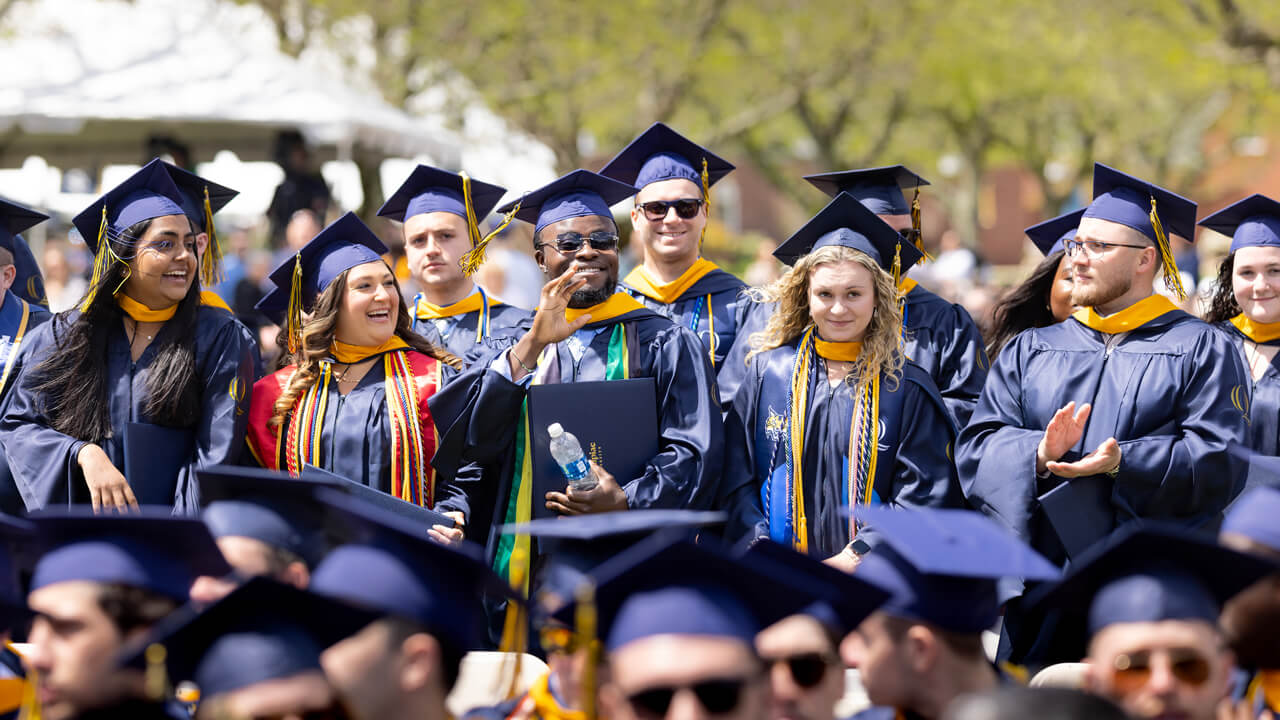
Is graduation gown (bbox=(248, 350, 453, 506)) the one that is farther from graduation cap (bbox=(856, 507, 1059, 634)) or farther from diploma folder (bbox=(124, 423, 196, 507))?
graduation cap (bbox=(856, 507, 1059, 634))

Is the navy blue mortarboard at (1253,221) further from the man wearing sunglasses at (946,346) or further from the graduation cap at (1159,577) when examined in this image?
the graduation cap at (1159,577)

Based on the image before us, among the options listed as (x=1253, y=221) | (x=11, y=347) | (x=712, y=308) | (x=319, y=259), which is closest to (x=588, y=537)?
(x=319, y=259)

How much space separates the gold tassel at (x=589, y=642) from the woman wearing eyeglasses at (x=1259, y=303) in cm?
346

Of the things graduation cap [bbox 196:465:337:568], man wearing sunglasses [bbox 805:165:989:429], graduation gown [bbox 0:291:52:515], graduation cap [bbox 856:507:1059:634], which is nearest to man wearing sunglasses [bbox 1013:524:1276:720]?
graduation cap [bbox 856:507:1059:634]

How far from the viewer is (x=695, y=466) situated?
185 inches

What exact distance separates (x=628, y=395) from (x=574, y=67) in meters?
14.9

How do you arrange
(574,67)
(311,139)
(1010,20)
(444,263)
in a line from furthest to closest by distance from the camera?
(1010,20) < (574,67) < (311,139) < (444,263)

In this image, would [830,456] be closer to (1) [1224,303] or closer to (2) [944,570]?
(2) [944,570]

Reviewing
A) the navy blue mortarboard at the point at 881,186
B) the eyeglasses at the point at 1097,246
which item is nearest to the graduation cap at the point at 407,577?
the eyeglasses at the point at 1097,246

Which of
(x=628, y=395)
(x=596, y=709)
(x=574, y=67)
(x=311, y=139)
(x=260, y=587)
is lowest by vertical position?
(x=596, y=709)

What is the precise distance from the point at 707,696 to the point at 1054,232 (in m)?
3.91

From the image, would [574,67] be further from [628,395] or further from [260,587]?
[260,587]

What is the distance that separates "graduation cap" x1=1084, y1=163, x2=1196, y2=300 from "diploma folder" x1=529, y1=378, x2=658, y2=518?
1861mm

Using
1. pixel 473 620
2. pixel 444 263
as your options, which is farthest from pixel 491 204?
pixel 473 620
